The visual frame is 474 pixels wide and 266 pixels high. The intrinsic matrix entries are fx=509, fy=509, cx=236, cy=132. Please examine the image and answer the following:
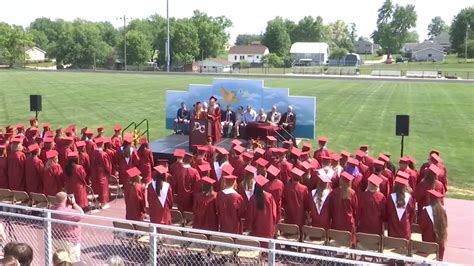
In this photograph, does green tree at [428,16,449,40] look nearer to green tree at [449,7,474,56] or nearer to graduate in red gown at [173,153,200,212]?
green tree at [449,7,474,56]

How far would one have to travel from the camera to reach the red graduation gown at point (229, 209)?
7582 mm

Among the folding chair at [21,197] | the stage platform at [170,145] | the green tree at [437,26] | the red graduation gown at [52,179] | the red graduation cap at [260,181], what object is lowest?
the stage platform at [170,145]

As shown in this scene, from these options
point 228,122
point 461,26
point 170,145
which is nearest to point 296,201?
point 170,145

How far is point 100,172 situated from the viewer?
434 inches

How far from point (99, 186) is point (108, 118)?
15597mm

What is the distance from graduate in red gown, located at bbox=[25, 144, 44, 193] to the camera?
9953 millimetres

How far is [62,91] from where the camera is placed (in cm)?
3981

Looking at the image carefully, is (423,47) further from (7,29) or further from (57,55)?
(7,29)

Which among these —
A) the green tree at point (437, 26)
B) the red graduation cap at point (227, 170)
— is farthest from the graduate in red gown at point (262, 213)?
the green tree at point (437, 26)

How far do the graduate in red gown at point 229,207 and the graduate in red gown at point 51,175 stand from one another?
3773 mm

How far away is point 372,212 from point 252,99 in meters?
11.8

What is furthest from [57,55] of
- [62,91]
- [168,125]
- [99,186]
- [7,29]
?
[99,186]

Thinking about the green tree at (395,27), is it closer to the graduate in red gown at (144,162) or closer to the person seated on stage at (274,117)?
the person seated on stage at (274,117)

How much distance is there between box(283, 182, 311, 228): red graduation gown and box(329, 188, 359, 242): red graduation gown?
45 cm
